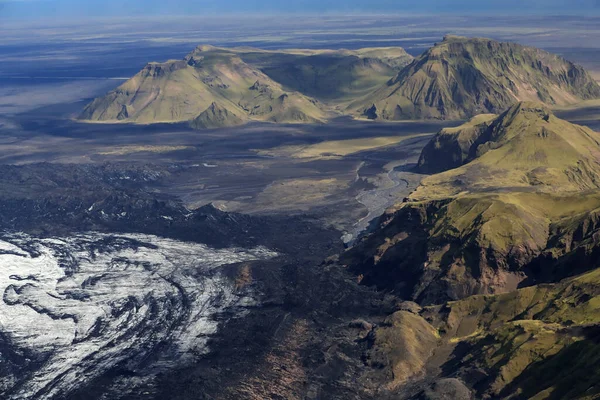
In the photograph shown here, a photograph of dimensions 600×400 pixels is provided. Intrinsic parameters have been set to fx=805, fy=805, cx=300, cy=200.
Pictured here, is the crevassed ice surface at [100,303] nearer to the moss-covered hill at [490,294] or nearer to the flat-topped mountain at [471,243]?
the flat-topped mountain at [471,243]

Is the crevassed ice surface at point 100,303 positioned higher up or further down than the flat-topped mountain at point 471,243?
further down

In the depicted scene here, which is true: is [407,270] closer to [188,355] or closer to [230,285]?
[230,285]

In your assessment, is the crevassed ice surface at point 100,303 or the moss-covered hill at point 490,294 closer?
the moss-covered hill at point 490,294

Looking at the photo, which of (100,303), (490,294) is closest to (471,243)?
(490,294)

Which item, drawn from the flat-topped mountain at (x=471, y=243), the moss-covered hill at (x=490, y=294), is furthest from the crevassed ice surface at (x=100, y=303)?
the moss-covered hill at (x=490, y=294)

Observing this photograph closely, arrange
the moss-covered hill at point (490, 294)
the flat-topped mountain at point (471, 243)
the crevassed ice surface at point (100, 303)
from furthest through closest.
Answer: the flat-topped mountain at point (471, 243) < the crevassed ice surface at point (100, 303) < the moss-covered hill at point (490, 294)

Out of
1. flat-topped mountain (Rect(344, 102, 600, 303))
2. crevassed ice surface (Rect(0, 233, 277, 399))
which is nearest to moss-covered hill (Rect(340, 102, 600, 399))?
flat-topped mountain (Rect(344, 102, 600, 303))
